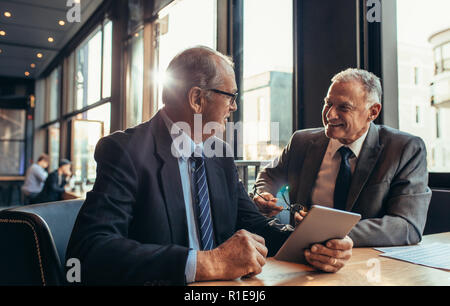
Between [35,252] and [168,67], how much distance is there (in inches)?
29.7

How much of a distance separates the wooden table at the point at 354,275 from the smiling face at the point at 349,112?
87 centimetres

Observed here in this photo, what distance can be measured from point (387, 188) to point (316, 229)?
2.77ft

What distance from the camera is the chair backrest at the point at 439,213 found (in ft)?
6.05

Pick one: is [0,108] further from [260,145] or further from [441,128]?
[441,128]

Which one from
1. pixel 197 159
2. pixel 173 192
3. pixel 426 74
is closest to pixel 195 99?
pixel 197 159

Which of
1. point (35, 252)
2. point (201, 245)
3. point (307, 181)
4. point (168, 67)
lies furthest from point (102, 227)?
point (307, 181)

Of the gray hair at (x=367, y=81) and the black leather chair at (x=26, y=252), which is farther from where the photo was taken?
the gray hair at (x=367, y=81)

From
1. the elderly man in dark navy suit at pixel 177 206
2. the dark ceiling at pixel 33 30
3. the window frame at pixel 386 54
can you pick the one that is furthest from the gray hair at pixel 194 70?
the dark ceiling at pixel 33 30

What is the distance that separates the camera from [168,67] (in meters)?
1.30

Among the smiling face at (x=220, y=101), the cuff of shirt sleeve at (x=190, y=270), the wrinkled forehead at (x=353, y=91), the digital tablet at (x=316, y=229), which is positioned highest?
the wrinkled forehead at (x=353, y=91)

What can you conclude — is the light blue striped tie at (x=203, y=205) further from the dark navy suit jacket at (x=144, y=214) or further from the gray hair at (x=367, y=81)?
the gray hair at (x=367, y=81)

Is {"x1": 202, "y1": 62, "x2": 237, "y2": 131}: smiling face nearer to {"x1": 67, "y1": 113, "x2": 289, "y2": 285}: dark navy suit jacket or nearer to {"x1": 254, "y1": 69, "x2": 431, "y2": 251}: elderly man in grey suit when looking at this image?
{"x1": 67, "y1": 113, "x2": 289, "y2": 285}: dark navy suit jacket

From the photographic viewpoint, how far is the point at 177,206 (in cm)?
114

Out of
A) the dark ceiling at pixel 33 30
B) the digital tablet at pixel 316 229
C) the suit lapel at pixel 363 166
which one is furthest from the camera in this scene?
the dark ceiling at pixel 33 30
